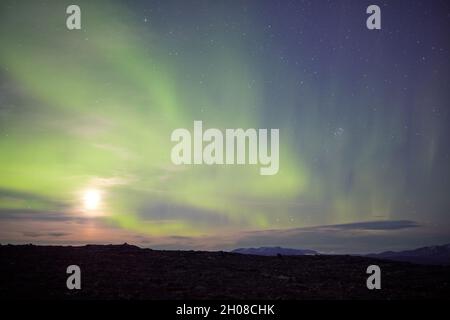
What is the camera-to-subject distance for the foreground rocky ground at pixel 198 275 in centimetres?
2347

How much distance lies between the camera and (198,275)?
2819cm

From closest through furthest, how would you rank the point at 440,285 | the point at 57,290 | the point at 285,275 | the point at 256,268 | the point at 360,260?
the point at 57,290, the point at 440,285, the point at 285,275, the point at 256,268, the point at 360,260

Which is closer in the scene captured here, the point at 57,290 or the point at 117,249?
the point at 57,290

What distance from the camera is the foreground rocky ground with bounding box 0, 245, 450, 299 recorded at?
23.5 m

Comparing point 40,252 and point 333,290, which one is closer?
point 333,290

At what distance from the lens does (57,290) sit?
2355cm
